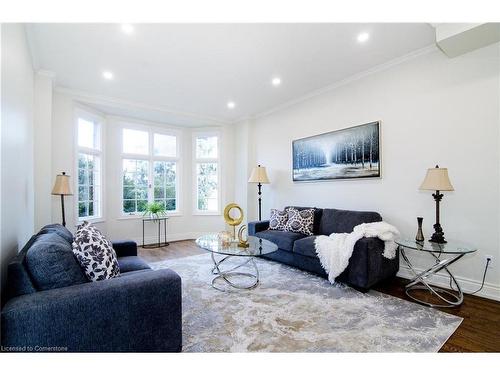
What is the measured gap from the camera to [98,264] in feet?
5.00

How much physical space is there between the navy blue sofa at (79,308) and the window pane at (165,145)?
176 inches

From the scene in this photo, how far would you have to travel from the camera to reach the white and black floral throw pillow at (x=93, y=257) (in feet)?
4.90

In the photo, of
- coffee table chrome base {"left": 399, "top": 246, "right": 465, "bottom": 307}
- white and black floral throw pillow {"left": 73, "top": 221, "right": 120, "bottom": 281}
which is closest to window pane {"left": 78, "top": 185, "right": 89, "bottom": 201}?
white and black floral throw pillow {"left": 73, "top": 221, "right": 120, "bottom": 281}

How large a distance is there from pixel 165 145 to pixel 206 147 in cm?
96

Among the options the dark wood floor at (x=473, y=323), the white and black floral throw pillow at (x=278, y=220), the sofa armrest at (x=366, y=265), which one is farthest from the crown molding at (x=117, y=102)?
the dark wood floor at (x=473, y=323)

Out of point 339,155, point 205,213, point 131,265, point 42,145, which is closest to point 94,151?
point 42,145

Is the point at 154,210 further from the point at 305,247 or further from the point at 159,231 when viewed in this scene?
the point at 305,247

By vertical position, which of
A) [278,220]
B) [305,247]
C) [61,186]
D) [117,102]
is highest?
[117,102]

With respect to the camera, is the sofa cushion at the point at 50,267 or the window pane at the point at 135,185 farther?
the window pane at the point at 135,185

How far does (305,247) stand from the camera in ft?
10.3

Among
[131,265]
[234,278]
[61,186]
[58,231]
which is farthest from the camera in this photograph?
[61,186]

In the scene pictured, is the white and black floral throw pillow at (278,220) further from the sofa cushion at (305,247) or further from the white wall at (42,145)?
the white wall at (42,145)

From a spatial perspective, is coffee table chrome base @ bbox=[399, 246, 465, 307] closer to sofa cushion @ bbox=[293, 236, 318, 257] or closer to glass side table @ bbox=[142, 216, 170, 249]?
sofa cushion @ bbox=[293, 236, 318, 257]
